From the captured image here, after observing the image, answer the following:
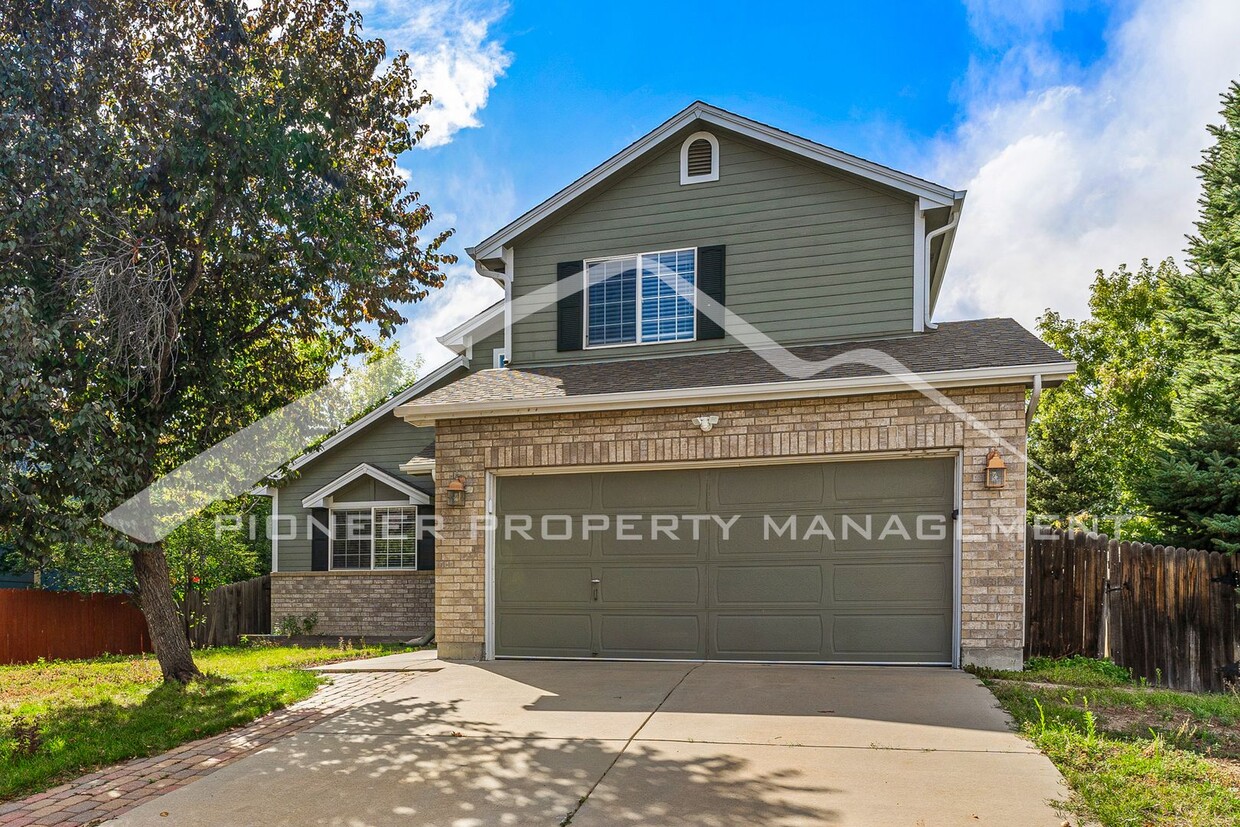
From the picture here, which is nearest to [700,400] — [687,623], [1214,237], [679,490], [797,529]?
[679,490]

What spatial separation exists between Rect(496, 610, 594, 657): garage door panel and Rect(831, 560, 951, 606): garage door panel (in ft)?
9.77

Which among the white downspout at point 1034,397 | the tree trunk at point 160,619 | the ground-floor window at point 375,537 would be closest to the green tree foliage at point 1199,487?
the white downspout at point 1034,397

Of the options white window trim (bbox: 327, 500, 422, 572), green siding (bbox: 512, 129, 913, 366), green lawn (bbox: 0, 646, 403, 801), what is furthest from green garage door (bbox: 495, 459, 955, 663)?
white window trim (bbox: 327, 500, 422, 572)

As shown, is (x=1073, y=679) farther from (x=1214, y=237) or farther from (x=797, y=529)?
(x=1214, y=237)

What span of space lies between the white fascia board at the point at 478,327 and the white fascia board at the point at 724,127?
352cm

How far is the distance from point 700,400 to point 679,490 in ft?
3.66

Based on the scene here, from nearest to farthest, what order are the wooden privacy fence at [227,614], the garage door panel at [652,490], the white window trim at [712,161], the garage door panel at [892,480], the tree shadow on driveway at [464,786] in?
the tree shadow on driveway at [464,786] → the garage door panel at [892,480] → the garage door panel at [652,490] → the white window trim at [712,161] → the wooden privacy fence at [227,614]

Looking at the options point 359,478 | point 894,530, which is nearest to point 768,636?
point 894,530

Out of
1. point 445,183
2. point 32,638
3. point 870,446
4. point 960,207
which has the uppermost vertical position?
point 445,183

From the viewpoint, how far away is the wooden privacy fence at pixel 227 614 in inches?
677

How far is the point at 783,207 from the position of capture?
39.0ft

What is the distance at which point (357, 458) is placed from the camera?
17.2 metres

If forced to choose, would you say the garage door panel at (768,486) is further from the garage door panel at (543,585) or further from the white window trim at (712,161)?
the white window trim at (712,161)

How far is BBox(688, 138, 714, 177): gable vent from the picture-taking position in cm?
1230
